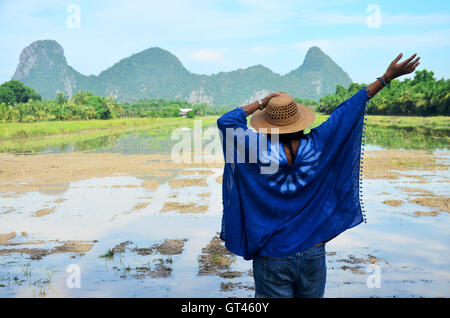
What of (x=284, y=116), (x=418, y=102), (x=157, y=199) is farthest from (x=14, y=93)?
(x=284, y=116)

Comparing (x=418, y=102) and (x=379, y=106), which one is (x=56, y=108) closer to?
(x=379, y=106)

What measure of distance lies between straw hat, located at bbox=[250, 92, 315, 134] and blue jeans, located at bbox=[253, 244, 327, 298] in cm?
52

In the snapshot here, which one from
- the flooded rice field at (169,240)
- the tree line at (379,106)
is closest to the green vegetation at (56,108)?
the tree line at (379,106)

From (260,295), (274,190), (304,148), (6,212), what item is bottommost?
(6,212)

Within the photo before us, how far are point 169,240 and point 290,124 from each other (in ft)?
11.8

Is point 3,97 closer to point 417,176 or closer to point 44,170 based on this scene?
point 44,170

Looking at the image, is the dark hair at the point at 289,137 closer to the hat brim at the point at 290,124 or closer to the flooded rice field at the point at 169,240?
the hat brim at the point at 290,124

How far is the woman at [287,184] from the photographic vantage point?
1942 mm

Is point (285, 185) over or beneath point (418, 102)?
beneath

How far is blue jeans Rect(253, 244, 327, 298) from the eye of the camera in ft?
6.30

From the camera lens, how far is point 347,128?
207 cm

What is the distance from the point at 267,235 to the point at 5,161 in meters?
13.8

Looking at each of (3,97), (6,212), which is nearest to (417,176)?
(6,212)

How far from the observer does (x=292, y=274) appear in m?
1.93
